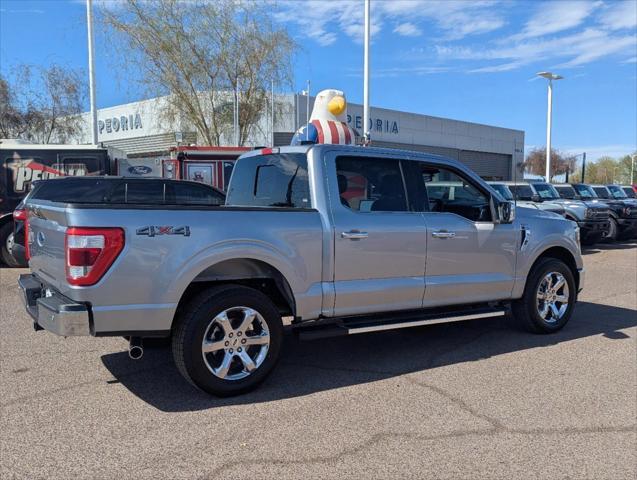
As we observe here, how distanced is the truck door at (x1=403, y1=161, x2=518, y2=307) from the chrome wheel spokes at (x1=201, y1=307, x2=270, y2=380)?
5.62ft

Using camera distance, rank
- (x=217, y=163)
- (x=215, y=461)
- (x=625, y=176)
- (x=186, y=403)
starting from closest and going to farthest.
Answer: (x=215, y=461)
(x=186, y=403)
(x=217, y=163)
(x=625, y=176)

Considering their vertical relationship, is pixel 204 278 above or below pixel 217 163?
below

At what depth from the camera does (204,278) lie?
432 centimetres

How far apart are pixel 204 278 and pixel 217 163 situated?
418 inches

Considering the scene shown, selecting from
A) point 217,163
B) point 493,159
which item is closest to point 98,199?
point 217,163

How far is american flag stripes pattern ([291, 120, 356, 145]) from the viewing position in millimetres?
9133

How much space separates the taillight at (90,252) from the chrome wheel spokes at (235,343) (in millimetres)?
877

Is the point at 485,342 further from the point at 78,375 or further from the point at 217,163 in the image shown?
the point at 217,163

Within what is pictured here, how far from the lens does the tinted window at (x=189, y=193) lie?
10.1 meters

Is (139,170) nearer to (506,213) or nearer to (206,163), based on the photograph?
(206,163)

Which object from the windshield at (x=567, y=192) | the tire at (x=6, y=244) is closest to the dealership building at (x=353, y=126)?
the tire at (x=6, y=244)

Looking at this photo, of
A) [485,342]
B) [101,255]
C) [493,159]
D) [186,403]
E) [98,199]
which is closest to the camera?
[101,255]

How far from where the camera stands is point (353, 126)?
1115 inches

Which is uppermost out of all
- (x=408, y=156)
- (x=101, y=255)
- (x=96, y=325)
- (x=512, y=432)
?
(x=408, y=156)
